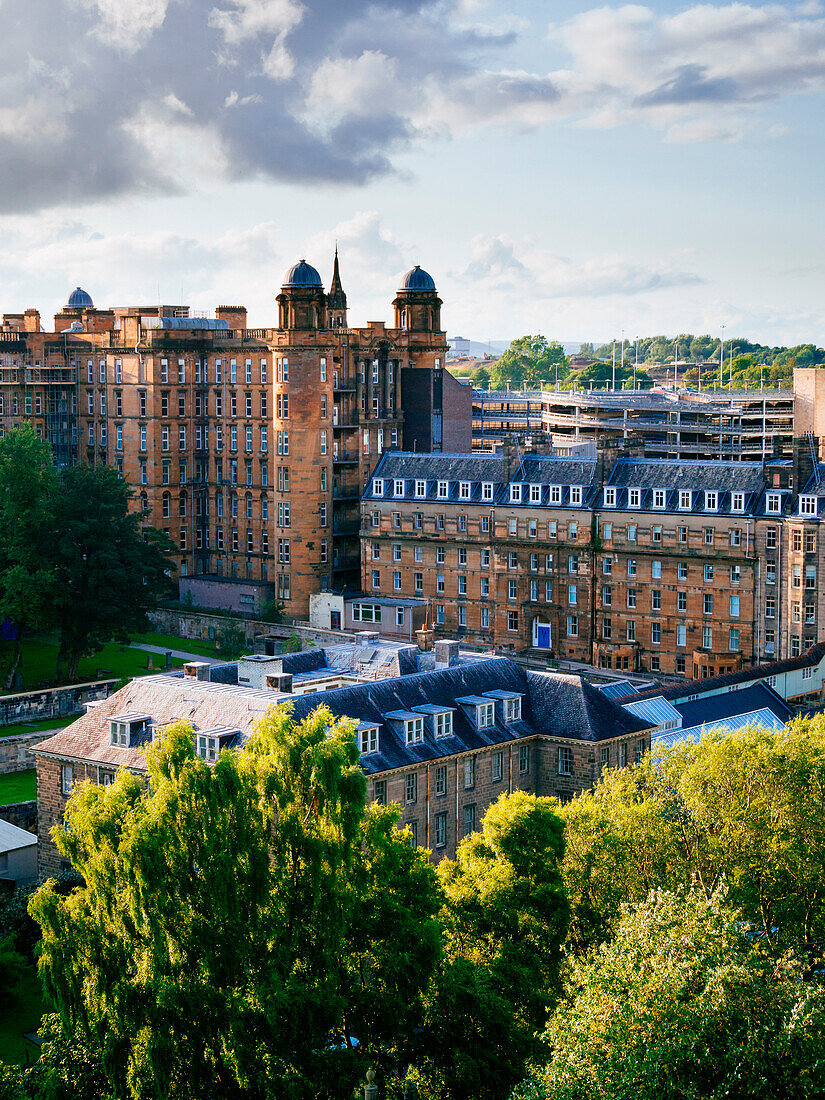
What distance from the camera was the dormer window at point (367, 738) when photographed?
59.9 m

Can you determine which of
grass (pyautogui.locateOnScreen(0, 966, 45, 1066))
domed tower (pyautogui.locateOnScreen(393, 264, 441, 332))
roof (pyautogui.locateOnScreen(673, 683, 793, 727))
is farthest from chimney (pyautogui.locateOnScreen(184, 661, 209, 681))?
domed tower (pyautogui.locateOnScreen(393, 264, 441, 332))

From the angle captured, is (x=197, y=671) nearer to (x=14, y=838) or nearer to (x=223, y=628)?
(x=14, y=838)

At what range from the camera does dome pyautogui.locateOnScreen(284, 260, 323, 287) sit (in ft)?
384

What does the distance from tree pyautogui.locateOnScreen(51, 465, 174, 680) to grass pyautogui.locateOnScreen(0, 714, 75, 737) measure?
10586 mm

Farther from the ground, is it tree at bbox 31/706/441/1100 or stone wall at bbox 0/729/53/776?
tree at bbox 31/706/441/1100

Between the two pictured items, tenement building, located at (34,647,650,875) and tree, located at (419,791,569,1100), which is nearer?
tree, located at (419,791,569,1100)

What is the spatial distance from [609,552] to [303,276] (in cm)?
3328

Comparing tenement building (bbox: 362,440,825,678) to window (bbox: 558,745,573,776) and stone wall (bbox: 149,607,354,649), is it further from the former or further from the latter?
window (bbox: 558,745,573,776)

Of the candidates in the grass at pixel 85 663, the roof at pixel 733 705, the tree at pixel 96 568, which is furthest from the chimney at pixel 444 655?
the tree at pixel 96 568

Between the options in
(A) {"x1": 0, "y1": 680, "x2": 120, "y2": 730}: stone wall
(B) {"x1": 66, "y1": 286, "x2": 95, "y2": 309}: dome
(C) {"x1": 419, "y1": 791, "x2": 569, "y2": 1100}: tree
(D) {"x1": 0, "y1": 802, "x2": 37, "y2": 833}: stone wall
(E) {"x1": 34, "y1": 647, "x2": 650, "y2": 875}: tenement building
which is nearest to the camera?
(C) {"x1": 419, "y1": 791, "x2": 569, "y2": 1100}: tree

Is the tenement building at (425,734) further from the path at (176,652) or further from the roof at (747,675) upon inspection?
the path at (176,652)

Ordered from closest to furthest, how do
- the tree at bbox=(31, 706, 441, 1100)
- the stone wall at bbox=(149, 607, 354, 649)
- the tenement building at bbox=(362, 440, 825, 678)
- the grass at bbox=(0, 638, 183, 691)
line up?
the tree at bbox=(31, 706, 441, 1100) → the tenement building at bbox=(362, 440, 825, 678) → the grass at bbox=(0, 638, 183, 691) → the stone wall at bbox=(149, 607, 354, 649)

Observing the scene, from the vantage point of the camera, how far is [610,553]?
4141 inches

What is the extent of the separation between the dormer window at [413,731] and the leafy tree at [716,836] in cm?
929
